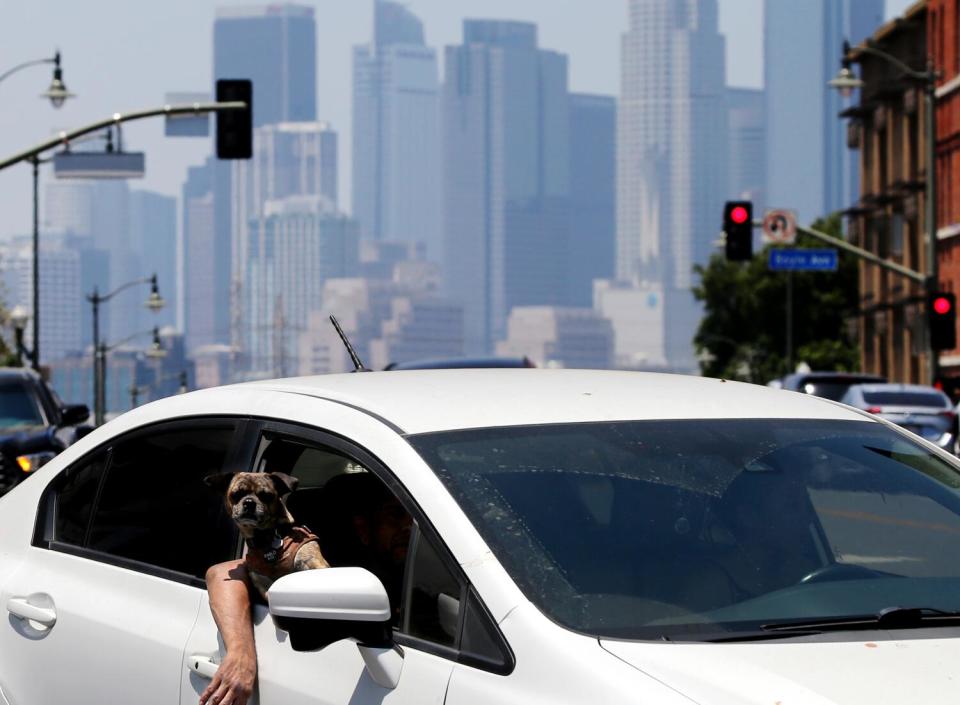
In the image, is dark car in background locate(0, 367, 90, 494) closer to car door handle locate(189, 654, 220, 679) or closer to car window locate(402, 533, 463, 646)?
car door handle locate(189, 654, 220, 679)

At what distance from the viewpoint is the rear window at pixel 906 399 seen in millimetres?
26969

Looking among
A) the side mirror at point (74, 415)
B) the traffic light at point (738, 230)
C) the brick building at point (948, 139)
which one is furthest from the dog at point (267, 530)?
the brick building at point (948, 139)

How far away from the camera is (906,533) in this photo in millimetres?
4508

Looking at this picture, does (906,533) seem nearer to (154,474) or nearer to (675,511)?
(675,511)

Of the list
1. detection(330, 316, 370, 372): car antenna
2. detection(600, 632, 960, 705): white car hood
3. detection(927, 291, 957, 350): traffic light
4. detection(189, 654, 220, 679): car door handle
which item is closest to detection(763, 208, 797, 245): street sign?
detection(927, 291, 957, 350): traffic light

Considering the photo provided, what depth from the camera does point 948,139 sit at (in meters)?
62.7

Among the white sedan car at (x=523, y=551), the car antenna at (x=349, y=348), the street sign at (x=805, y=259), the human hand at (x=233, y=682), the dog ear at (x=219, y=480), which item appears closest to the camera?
the white sedan car at (x=523, y=551)

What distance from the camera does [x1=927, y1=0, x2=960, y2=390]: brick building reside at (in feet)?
201

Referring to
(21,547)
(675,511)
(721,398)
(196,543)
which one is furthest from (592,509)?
(21,547)

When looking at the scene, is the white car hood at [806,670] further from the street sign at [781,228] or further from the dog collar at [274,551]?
the street sign at [781,228]

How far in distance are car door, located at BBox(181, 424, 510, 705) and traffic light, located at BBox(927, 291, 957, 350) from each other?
29.0 m

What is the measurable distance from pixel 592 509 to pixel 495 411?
394 millimetres

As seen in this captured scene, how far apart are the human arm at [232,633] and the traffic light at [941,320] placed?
29178mm

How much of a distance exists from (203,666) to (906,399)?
2366cm
